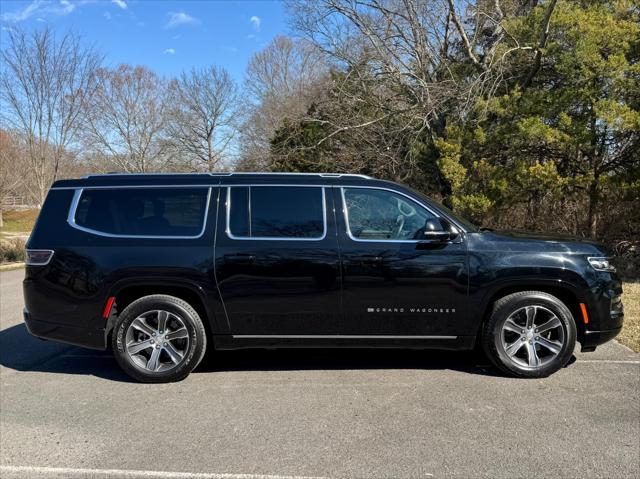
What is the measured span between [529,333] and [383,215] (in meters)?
1.74

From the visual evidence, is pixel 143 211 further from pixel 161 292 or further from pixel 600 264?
pixel 600 264

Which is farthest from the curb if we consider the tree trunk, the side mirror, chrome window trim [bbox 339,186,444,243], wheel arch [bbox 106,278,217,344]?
the tree trunk

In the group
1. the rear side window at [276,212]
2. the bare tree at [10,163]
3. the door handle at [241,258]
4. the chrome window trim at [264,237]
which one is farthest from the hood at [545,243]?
the bare tree at [10,163]

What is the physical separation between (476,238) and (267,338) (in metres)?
2.16

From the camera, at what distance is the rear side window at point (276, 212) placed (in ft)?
14.9

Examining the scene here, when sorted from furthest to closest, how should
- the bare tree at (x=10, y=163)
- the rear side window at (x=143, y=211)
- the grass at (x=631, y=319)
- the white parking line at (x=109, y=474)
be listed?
1. the bare tree at (x=10, y=163)
2. the grass at (x=631, y=319)
3. the rear side window at (x=143, y=211)
4. the white parking line at (x=109, y=474)

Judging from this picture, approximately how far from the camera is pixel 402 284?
440cm

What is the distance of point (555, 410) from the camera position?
3854 mm

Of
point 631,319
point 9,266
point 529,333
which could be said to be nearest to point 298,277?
point 529,333

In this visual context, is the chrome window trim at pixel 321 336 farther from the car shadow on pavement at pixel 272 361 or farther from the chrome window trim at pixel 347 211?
the chrome window trim at pixel 347 211

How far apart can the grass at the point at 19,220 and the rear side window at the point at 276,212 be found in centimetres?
3861

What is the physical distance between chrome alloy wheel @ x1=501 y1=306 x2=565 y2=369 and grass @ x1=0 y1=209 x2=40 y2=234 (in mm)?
40165

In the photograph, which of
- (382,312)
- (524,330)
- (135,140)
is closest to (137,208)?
(382,312)

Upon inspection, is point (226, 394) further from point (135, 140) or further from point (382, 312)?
point (135, 140)
